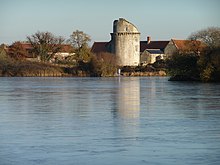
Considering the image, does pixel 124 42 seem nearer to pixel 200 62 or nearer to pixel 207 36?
pixel 207 36

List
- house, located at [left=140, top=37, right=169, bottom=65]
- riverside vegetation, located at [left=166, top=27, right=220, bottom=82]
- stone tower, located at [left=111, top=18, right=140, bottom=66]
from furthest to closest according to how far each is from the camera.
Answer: house, located at [left=140, top=37, right=169, bottom=65] → stone tower, located at [left=111, top=18, right=140, bottom=66] → riverside vegetation, located at [left=166, top=27, right=220, bottom=82]

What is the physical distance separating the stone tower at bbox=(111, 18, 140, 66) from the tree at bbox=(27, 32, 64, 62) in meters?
9.50

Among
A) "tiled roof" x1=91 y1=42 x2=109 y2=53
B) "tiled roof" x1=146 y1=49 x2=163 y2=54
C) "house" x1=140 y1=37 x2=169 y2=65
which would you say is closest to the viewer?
"house" x1=140 y1=37 x2=169 y2=65

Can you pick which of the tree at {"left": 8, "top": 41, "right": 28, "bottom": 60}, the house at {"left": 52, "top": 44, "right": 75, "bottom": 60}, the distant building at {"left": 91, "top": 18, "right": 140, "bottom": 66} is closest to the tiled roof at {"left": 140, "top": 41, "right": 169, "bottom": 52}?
the distant building at {"left": 91, "top": 18, "right": 140, "bottom": 66}

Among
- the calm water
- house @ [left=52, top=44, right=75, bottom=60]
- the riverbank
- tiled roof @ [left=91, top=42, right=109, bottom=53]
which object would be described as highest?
tiled roof @ [left=91, top=42, right=109, bottom=53]

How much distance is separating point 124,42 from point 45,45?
40.3 ft

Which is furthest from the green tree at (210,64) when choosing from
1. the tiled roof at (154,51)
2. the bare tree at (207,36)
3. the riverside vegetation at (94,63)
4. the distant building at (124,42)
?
the tiled roof at (154,51)

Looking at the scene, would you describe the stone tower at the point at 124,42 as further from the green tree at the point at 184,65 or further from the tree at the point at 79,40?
the green tree at the point at 184,65

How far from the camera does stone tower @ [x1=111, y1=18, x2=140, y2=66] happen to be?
77688 millimetres

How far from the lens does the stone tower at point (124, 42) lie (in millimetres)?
77688

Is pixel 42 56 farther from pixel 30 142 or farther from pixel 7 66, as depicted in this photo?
pixel 30 142

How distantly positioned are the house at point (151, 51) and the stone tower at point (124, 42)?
39.8ft

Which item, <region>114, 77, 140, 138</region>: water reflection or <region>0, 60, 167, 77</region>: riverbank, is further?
A: <region>0, 60, 167, 77</region>: riverbank

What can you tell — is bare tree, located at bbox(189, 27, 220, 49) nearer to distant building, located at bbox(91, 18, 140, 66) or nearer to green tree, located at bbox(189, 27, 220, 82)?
green tree, located at bbox(189, 27, 220, 82)
